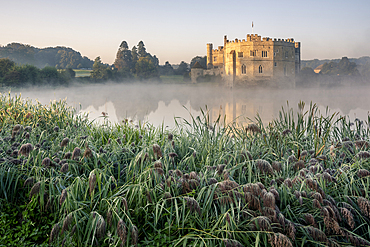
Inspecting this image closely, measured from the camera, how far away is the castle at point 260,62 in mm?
41562

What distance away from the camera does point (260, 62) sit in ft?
137

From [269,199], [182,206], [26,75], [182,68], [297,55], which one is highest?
[297,55]

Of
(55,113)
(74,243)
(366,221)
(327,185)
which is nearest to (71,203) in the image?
(74,243)

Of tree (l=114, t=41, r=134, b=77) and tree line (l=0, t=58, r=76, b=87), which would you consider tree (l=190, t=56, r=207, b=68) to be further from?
tree line (l=0, t=58, r=76, b=87)

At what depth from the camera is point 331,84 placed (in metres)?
48.5

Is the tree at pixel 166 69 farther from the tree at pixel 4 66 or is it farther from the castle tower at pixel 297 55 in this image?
the tree at pixel 4 66

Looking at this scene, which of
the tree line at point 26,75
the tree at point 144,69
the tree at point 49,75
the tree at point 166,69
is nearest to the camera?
the tree line at point 26,75

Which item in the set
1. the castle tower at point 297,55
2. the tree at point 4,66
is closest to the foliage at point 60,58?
the tree at point 4,66

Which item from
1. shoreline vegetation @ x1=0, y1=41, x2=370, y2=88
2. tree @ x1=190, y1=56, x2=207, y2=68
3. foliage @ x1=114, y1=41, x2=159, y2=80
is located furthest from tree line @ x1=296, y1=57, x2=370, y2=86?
foliage @ x1=114, y1=41, x2=159, y2=80

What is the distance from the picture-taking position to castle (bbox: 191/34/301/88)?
41.6m

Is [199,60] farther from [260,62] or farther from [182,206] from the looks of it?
[182,206]

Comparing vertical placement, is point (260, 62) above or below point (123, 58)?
below

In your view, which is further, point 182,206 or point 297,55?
point 297,55

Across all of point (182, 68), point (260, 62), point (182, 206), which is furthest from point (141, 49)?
point (182, 206)
